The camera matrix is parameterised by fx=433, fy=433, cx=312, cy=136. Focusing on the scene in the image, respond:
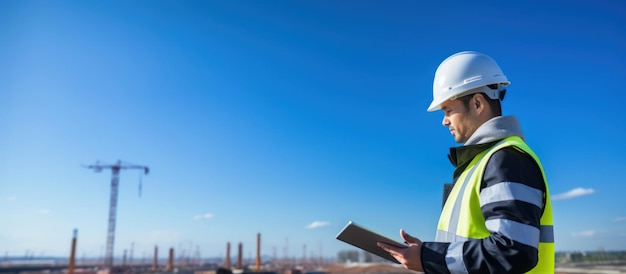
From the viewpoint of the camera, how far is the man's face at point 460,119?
1.84 m

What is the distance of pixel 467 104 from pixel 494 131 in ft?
0.67

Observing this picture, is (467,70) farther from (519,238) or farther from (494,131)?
(519,238)

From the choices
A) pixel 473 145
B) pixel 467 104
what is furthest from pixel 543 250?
pixel 467 104

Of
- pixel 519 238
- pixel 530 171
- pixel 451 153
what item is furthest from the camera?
pixel 451 153

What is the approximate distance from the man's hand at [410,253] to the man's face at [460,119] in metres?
0.52

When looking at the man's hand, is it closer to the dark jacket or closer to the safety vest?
the dark jacket

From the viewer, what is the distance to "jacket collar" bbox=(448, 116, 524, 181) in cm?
169

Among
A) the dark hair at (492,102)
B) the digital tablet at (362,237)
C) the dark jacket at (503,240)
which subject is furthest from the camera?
the dark hair at (492,102)

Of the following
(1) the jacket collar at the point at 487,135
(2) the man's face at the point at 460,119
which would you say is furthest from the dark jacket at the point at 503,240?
(2) the man's face at the point at 460,119

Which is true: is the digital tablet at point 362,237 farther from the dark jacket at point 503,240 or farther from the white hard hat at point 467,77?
the white hard hat at point 467,77

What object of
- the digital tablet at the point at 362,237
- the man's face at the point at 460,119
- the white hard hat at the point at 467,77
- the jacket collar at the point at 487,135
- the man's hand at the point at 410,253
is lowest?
the man's hand at the point at 410,253

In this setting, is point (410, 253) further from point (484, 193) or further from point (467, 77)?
point (467, 77)

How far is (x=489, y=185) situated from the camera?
4.88ft

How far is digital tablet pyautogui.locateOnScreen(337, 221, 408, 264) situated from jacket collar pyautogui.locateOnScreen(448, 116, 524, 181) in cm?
45
